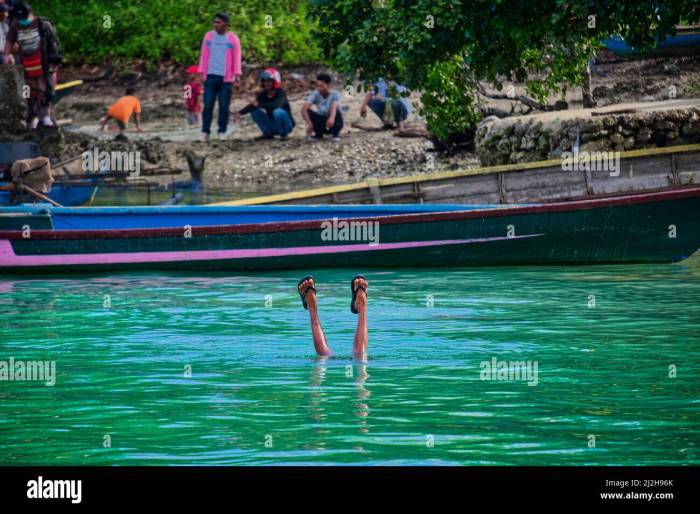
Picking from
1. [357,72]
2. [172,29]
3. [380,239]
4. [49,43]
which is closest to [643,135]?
[357,72]

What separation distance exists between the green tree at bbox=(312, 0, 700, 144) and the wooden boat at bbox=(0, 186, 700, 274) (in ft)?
6.73

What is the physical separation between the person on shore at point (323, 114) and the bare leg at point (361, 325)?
17005 mm

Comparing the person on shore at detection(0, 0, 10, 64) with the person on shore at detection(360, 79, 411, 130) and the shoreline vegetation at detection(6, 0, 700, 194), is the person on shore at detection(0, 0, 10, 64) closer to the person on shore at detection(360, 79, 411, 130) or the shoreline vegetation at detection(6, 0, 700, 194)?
the shoreline vegetation at detection(6, 0, 700, 194)

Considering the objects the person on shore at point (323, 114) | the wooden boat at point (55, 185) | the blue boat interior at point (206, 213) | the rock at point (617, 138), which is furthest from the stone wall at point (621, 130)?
the person on shore at point (323, 114)

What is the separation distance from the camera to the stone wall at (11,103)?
81.7 ft

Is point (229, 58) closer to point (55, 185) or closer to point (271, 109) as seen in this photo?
point (271, 109)

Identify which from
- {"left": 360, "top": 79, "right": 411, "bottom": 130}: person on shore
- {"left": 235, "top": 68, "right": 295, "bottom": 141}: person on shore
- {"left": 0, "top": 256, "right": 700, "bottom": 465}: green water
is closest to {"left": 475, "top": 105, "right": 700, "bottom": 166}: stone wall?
{"left": 0, "top": 256, "right": 700, "bottom": 465}: green water

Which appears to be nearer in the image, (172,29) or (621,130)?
(621,130)

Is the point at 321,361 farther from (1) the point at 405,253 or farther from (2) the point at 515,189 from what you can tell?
(2) the point at 515,189

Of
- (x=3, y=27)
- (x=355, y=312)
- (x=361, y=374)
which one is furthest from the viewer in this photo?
(x=3, y=27)

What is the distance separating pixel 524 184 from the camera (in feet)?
61.6

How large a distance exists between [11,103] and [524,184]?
35.4 feet

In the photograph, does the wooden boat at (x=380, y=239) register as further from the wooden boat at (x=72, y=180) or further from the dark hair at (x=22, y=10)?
the dark hair at (x=22, y=10)
